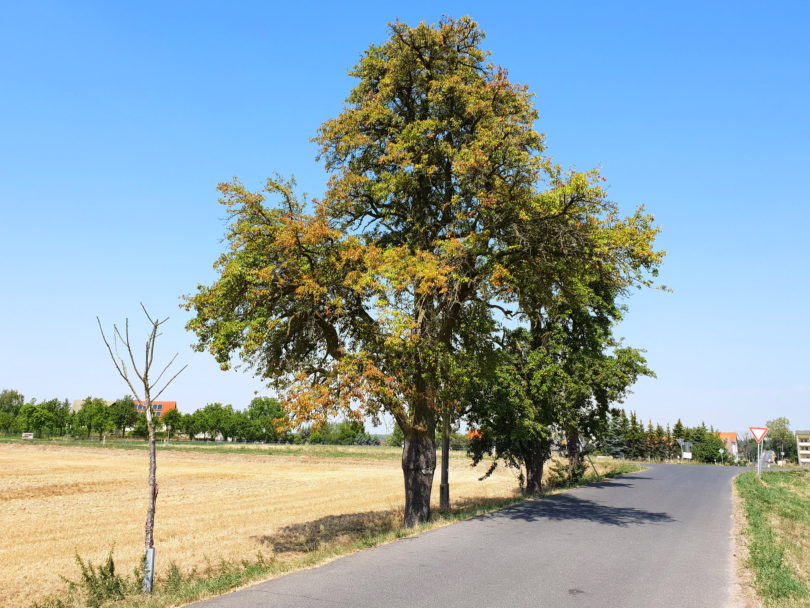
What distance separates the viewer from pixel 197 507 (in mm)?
24906

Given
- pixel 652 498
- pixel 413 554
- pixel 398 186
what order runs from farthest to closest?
pixel 652 498
pixel 398 186
pixel 413 554

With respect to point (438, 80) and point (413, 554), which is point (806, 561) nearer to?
point (413, 554)

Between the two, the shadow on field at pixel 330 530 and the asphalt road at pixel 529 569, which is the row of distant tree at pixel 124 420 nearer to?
the shadow on field at pixel 330 530

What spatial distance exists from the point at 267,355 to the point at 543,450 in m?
13.6

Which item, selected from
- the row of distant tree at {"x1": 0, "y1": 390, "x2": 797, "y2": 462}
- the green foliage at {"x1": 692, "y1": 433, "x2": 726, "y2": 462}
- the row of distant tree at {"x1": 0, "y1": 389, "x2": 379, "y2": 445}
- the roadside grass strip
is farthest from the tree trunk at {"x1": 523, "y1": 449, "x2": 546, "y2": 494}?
the green foliage at {"x1": 692, "y1": 433, "x2": 726, "y2": 462}

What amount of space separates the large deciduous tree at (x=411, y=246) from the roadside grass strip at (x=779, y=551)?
6809mm

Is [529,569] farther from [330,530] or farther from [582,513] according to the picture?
[330,530]

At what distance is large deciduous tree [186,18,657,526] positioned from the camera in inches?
536

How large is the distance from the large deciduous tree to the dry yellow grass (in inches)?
198

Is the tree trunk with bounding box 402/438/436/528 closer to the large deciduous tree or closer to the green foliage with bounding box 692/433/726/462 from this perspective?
the large deciduous tree

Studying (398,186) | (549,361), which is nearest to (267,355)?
(398,186)

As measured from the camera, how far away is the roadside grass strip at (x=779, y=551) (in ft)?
24.9

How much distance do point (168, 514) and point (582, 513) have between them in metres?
16.8

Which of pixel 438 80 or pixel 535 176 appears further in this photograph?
pixel 438 80
